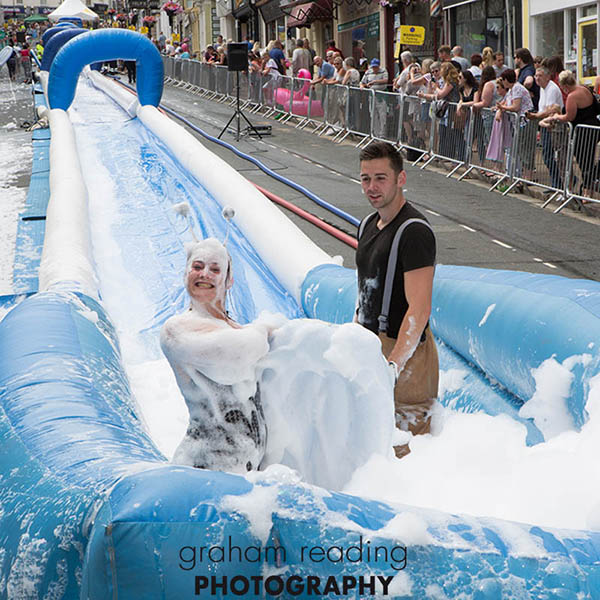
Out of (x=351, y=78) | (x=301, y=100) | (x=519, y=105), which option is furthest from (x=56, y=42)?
(x=519, y=105)

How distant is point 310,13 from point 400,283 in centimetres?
A: 2779

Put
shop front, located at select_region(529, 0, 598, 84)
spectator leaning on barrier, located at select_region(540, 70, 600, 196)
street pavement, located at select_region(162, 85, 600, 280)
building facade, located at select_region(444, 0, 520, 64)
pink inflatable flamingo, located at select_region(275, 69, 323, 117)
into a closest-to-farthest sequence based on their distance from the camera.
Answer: street pavement, located at select_region(162, 85, 600, 280) < spectator leaning on barrier, located at select_region(540, 70, 600, 196) < shop front, located at select_region(529, 0, 598, 84) < building facade, located at select_region(444, 0, 520, 64) < pink inflatable flamingo, located at select_region(275, 69, 323, 117)

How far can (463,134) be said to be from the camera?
508 inches

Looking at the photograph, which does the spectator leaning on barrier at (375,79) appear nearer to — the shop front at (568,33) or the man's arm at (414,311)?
the shop front at (568,33)

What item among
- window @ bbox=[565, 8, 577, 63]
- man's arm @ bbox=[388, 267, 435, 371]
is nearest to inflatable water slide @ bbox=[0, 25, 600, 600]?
man's arm @ bbox=[388, 267, 435, 371]

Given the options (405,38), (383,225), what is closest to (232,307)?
(383,225)

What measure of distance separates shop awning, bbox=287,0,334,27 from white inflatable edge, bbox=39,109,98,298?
56.2ft

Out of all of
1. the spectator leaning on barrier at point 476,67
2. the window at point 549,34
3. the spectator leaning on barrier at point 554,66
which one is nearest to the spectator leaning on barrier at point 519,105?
the spectator leaning on barrier at point 554,66

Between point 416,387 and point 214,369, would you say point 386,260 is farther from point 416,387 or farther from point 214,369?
point 214,369

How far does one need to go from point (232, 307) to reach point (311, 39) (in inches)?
1066

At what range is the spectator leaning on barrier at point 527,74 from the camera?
12.2 metres

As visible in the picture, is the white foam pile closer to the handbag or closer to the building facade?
the handbag

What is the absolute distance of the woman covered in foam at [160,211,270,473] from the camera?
10.1 feet

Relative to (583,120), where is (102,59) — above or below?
above
